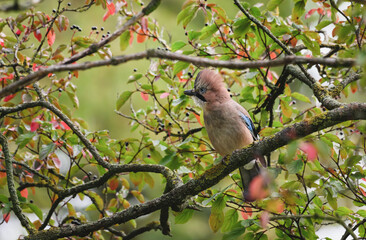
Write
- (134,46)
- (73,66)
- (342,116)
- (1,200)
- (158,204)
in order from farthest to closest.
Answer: (134,46) → (1,200) → (158,204) → (342,116) → (73,66)

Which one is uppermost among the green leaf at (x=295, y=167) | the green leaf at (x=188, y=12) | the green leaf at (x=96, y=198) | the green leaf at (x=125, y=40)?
the green leaf at (x=125, y=40)

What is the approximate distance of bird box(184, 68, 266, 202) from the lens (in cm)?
367

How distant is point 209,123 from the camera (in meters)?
3.78

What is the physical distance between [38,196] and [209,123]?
297cm

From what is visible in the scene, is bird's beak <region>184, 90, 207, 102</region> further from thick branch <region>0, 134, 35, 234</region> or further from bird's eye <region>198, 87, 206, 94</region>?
thick branch <region>0, 134, 35, 234</region>

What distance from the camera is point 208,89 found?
3.90 m

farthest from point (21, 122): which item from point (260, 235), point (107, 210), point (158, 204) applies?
point (260, 235)

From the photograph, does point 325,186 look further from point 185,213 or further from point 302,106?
point 302,106

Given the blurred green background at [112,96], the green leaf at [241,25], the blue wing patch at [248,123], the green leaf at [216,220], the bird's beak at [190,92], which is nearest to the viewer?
the green leaf at [241,25]

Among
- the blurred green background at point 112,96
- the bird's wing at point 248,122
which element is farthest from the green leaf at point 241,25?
the blurred green background at point 112,96

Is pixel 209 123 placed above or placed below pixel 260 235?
above

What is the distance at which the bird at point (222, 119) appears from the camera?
367cm

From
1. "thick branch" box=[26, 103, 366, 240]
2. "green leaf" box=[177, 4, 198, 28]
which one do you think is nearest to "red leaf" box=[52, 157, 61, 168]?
"thick branch" box=[26, 103, 366, 240]

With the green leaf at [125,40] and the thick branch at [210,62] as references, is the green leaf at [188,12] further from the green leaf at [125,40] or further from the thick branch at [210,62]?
the thick branch at [210,62]
